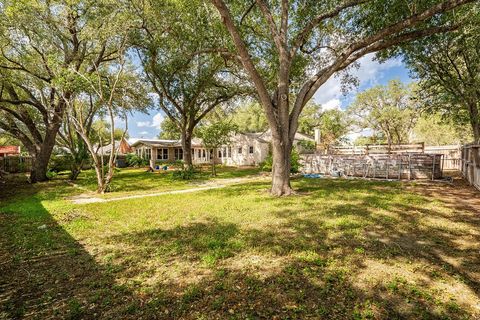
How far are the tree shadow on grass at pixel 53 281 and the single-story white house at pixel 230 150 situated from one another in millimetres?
22775

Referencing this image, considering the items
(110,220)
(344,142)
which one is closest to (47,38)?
(110,220)

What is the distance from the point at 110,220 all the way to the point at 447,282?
762 cm

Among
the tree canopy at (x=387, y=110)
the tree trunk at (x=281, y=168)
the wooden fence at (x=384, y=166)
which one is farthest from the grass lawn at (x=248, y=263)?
the tree canopy at (x=387, y=110)

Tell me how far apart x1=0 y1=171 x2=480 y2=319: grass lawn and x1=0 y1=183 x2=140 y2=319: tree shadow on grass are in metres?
0.02

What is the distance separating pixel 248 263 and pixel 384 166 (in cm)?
1384

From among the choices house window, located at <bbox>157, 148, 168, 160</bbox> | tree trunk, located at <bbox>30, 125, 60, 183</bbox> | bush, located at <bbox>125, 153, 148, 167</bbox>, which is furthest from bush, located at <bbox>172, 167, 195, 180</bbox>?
bush, located at <bbox>125, 153, 148, 167</bbox>

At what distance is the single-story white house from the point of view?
2972cm

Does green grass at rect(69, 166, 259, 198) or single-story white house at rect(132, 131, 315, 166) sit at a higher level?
single-story white house at rect(132, 131, 315, 166)

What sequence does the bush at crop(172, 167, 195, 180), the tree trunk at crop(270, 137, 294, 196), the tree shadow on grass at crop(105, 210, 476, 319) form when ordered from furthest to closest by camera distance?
the bush at crop(172, 167, 195, 180), the tree trunk at crop(270, 137, 294, 196), the tree shadow on grass at crop(105, 210, 476, 319)

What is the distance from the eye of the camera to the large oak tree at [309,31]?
27.6 ft

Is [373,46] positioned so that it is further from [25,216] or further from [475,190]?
[25,216]

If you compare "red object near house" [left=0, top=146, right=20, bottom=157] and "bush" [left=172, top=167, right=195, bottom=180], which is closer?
"bush" [left=172, top=167, right=195, bottom=180]

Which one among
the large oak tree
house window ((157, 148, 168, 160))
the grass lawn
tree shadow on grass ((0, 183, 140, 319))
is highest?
the large oak tree

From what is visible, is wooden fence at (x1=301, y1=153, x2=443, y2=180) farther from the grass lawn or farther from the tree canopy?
the tree canopy
